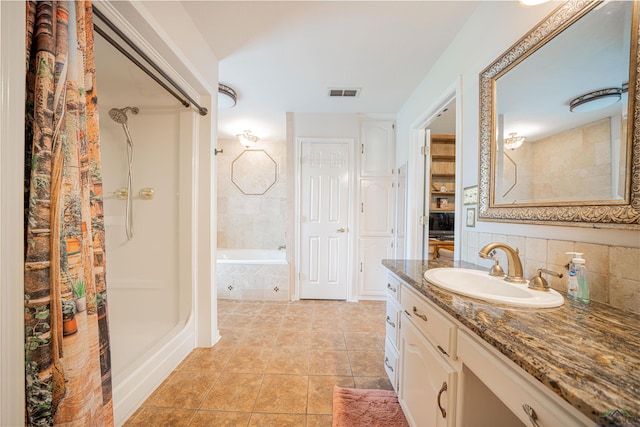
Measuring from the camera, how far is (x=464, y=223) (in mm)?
1507

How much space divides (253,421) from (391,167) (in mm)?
2770

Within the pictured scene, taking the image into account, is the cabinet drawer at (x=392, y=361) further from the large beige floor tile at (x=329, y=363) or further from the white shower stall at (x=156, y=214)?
the white shower stall at (x=156, y=214)

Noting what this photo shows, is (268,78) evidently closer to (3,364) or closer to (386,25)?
(386,25)

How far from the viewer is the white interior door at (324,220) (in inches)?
116

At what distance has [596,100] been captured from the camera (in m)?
0.79

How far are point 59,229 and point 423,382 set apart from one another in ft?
4.72

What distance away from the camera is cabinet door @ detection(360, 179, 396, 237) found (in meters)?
2.96

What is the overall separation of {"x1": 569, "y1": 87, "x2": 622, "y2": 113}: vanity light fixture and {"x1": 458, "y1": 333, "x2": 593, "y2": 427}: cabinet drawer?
90 cm

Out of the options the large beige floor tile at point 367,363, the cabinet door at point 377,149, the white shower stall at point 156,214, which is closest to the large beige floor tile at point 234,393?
the white shower stall at point 156,214

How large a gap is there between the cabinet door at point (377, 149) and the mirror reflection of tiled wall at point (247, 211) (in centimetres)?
160

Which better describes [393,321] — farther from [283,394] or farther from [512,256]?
[283,394]

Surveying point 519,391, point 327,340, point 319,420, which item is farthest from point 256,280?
point 519,391

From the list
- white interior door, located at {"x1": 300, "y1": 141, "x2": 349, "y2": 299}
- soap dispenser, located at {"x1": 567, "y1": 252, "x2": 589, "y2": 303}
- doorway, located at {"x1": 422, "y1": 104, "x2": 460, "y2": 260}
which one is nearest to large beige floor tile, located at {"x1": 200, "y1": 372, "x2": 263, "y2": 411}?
white interior door, located at {"x1": 300, "y1": 141, "x2": 349, "y2": 299}

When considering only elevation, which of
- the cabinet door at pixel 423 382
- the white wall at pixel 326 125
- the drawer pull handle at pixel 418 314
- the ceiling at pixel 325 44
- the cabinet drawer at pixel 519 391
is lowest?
the cabinet door at pixel 423 382
